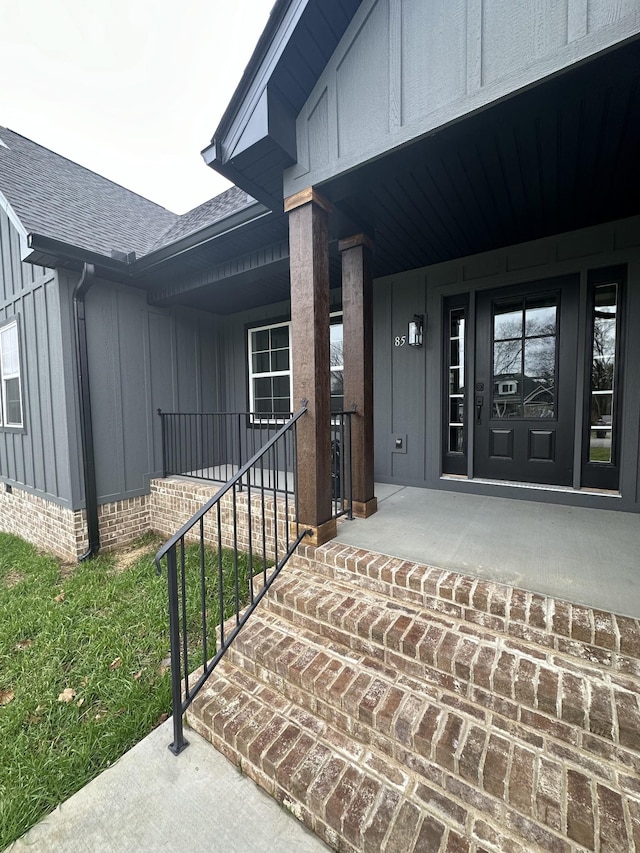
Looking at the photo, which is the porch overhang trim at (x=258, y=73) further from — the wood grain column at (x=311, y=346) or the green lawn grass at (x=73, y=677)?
the green lawn grass at (x=73, y=677)

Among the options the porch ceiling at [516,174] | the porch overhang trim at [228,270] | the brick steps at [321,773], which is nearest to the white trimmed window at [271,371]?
the porch overhang trim at [228,270]

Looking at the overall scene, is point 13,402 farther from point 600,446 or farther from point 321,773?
point 600,446

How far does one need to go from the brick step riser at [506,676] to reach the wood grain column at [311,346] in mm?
682

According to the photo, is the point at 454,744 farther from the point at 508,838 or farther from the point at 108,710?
the point at 108,710

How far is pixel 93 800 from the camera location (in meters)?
1.51

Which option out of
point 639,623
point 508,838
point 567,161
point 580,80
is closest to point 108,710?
point 508,838

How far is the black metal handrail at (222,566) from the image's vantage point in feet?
5.55

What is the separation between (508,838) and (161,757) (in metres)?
1.44

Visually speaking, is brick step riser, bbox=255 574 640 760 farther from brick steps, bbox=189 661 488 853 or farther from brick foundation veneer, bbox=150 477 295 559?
brick foundation veneer, bbox=150 477 295 559

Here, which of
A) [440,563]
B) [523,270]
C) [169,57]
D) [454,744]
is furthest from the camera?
[169,57]

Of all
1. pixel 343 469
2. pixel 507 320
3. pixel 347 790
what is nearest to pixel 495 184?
pixel 507 320

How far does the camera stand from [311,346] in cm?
242

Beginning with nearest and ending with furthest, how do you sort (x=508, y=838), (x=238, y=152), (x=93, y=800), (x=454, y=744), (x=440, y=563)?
1. (x=508, y=838)
2. (x=454, y=744)
3. (x=93, y=800)
4. (x=440, y=563)
5. (x=238, y=152)

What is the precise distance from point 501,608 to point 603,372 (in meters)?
2.55
